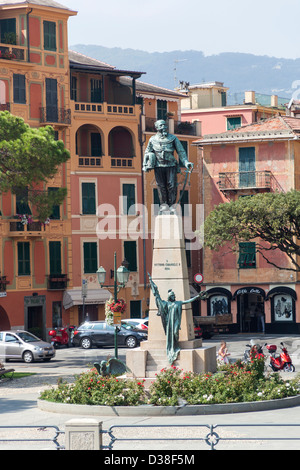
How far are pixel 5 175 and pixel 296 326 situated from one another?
2367cm

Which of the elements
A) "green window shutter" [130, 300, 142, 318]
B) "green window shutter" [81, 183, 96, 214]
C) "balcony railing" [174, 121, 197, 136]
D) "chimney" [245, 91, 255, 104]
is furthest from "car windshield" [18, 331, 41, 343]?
"chimney" [245, 91, 255, 104]

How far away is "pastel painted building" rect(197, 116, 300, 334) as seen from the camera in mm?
57844

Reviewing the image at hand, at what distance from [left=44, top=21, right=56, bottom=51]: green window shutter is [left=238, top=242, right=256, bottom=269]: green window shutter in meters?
15.3

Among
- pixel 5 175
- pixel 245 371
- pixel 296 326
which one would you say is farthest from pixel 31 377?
pixel 296 326

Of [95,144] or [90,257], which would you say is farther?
[95,144]

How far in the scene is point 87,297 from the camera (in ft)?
185

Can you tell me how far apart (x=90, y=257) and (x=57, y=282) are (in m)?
2.80

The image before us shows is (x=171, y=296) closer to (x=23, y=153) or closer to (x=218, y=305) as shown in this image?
(x=23, y=153)

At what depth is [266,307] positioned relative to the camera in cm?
5819

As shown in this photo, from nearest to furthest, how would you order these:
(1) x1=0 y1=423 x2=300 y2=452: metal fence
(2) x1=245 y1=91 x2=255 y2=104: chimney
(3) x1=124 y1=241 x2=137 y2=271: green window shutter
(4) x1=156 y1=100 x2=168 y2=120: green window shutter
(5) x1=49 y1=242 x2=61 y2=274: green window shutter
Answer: (1) x1=0 y1=423 x2=300 y2=452: metal fence, (5) x1=49 y1=242 x2=61 y2=274: green window shutter, (3) x1=124 y1=241 x2=137 y2=271: green window shutter, (4) x1=156 y1=100 x2=168 y2=120: green window shutter, (2) x1=245 y1=91 x2=255 y2=104: chimney

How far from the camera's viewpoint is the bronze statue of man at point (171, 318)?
25.9 meters

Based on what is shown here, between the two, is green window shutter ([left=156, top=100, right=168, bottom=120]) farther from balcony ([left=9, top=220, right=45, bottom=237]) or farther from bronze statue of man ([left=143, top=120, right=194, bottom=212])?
bronze statue of man ([left=143, top=120, right=194, bottom=212])

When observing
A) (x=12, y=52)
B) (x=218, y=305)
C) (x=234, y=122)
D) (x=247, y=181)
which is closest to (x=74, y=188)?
(x=12, y=52)
